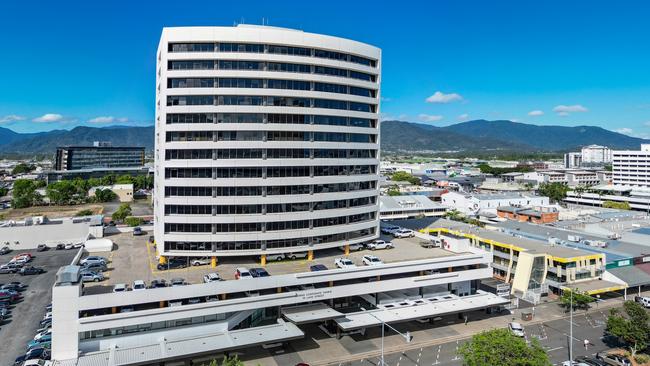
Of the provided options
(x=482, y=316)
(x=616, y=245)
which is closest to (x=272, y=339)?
(x=482, y=316)

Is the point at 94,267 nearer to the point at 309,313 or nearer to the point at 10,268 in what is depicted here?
the point at 309,313

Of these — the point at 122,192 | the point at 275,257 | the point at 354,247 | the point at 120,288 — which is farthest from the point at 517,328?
the point at 122,192

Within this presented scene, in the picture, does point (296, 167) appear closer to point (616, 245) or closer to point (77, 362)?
point (77, 362)

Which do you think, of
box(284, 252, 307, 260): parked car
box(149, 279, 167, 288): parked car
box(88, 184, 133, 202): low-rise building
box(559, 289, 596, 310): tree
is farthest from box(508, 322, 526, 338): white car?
box(88, 184, 133, 202): low-rise building

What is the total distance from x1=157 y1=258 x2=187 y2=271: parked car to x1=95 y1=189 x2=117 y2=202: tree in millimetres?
116121

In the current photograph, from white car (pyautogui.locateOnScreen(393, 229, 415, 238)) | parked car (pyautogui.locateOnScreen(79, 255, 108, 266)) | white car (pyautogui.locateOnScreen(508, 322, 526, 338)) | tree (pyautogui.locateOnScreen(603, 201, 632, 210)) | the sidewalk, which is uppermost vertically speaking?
tree (pyautogui.locateOnScreen(603, 201, 632, 210))

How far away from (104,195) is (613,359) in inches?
6147

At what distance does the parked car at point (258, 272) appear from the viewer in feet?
166

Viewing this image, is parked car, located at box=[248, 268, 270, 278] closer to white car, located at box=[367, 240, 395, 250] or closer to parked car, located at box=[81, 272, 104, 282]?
parked car, located at box=[81, 272, 104, 282]

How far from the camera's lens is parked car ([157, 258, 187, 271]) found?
2135 inches

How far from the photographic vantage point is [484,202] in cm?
13188

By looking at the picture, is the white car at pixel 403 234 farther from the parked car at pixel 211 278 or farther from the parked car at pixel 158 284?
the parked car at pixel 158 284

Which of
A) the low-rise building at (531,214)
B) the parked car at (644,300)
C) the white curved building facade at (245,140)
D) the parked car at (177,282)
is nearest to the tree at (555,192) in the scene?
the low-rise building at (531,214)

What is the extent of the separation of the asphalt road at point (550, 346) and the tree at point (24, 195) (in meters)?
139
